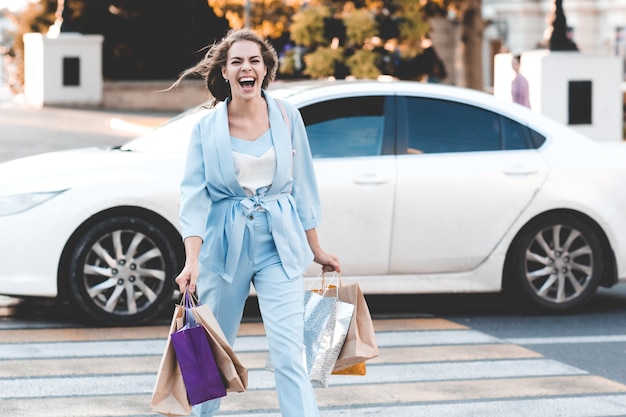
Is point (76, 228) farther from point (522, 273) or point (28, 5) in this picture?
point (28, 5)

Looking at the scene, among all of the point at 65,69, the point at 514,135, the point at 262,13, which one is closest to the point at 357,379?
the point at 514,135

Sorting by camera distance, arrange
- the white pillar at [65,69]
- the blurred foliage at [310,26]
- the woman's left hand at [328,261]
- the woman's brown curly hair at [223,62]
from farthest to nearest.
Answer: the white pillar at [65,69] → the blurred foliage at [310,26] → the woman's left hand at [328,261] → the woman's brown curly hair at [223,62]

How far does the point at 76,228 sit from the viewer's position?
812cm

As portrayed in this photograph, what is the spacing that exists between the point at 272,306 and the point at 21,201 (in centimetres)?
346

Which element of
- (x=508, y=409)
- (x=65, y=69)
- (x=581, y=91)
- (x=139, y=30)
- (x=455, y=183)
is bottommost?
(x=508, y=409)

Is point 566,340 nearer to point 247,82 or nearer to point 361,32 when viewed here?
point 247,82

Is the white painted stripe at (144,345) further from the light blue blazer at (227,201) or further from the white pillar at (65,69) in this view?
the white pillar at (65,69)

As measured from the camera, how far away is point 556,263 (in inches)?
356

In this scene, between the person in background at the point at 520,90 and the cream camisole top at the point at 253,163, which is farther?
the person in background at the point at 520,90

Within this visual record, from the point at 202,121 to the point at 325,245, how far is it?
3442 millimetres

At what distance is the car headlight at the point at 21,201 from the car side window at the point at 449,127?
2.33m

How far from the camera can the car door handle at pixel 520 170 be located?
8867mm

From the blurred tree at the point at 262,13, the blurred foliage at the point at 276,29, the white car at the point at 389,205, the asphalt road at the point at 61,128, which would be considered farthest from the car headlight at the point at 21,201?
the blurred tree at the point at 262,13

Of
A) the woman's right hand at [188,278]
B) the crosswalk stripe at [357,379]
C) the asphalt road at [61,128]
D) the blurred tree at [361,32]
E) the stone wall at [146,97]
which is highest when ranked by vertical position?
the blurred tree at [361,32]
